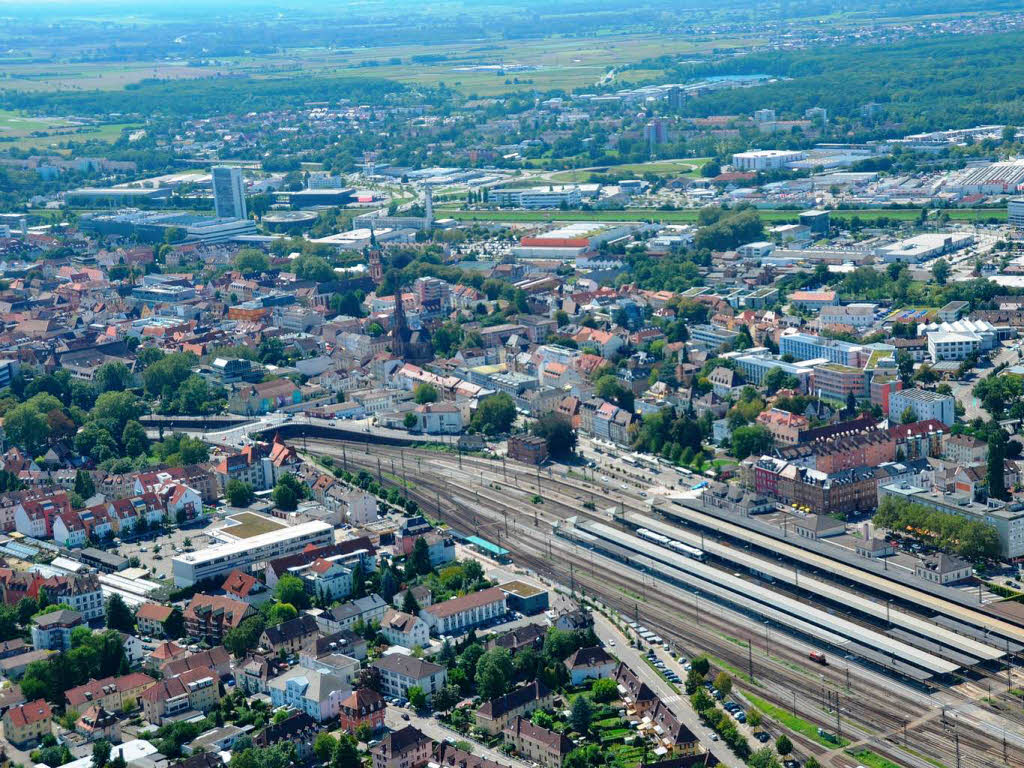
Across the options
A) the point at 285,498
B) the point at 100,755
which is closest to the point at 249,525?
the point at 285,498

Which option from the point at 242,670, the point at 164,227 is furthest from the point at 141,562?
the point at 164,227

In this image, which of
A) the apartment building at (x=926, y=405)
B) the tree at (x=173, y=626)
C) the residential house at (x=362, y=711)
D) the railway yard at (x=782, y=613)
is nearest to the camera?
the railway yard at (x=782, y=613)

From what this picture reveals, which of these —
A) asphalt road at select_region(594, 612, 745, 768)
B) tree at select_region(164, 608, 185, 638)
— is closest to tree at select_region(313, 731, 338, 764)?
asphalt road at select_region(594, 612, 745, 768)

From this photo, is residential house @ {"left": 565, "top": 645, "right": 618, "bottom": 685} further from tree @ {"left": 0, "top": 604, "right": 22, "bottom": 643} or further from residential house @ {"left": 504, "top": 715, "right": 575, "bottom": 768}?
tree @ {"left": 0, "top": 604, "right": 22, "bottom": 643}

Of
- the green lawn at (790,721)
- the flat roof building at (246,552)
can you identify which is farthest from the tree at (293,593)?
the green lawn at (790,721)

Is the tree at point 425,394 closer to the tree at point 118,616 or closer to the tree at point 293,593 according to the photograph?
the tree at point 293,593

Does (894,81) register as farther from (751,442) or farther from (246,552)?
(246,552)
